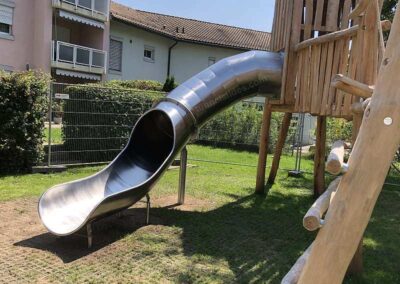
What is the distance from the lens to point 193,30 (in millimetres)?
32438

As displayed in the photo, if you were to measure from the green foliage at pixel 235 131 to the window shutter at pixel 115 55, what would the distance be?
44.4 ft

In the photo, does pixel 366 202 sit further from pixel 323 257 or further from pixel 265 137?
pixel 265 137

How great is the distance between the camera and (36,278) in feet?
13.5

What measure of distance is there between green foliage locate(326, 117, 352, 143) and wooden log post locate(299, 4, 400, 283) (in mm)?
13385

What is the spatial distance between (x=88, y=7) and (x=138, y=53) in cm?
518

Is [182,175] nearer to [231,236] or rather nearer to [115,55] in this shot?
[231,236]

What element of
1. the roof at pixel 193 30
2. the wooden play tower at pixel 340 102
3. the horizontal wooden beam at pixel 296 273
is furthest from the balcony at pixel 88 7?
the horizontal wooden beam at pixel 296 273

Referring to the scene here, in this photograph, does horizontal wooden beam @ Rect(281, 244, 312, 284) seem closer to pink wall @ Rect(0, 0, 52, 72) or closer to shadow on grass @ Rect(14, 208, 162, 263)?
shadow on grass @ Rect(14, 208, 162, 263)

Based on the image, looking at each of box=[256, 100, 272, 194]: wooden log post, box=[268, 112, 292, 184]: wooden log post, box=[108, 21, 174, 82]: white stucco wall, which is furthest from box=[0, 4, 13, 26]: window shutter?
box=[256, 100, 272, 194]: wooden log post

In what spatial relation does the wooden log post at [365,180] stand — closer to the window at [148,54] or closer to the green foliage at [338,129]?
the green foliage at [338,129]

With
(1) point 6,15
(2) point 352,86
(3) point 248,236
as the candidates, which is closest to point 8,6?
(1) point 6,15

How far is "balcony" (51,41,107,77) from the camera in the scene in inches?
872

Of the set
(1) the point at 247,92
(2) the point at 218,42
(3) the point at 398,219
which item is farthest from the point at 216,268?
(2) the point at 218,42

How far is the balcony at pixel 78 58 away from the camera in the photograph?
72.6 feet
